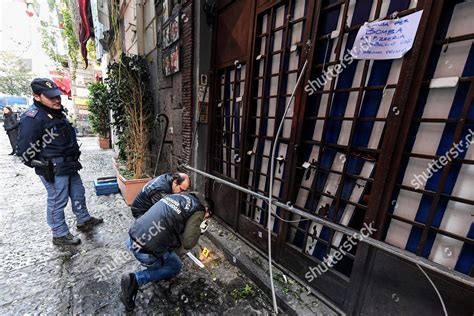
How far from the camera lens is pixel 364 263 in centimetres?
187

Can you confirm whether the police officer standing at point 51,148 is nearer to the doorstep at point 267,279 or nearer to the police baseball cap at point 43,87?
the police baseball cap at point 43,87

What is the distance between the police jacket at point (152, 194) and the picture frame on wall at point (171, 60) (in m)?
2.83

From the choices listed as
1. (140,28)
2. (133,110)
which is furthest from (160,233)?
(140,28)

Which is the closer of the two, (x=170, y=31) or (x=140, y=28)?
(x=170, y=31)

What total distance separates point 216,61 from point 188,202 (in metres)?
2.72

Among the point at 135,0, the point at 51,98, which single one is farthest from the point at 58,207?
the point at 135,0

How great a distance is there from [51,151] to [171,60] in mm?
2971

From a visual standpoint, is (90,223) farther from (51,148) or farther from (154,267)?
(154,267)

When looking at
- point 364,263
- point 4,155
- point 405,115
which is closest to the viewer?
point 405,115

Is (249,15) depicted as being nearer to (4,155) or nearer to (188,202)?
(188,202)

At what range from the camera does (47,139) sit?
2953mm

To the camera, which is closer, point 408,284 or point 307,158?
point 408,284

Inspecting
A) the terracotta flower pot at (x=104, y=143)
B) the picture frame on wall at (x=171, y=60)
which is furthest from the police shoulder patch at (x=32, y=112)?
the terracotta flower pot at (x=104, y=143)

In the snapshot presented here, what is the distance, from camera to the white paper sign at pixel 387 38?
1.54 metres
